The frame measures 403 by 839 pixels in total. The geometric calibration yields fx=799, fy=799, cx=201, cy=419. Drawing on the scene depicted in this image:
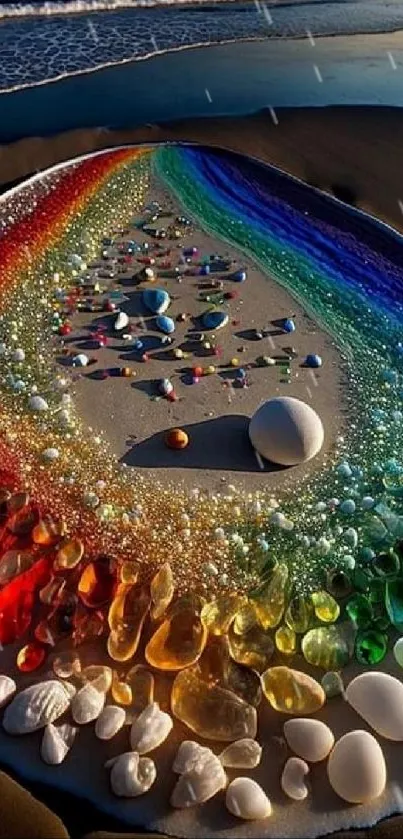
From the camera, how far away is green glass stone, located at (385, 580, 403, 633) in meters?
3.50

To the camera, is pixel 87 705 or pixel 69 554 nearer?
pixel 87 705

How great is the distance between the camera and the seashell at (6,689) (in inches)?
121

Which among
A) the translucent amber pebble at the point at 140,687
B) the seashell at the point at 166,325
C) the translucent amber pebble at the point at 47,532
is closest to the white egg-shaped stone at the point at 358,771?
the translucent amber pebble at the point at 140,687

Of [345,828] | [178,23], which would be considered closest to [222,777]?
[345,828]

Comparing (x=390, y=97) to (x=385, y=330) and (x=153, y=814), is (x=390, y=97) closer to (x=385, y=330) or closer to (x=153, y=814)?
(x=385, y=330)

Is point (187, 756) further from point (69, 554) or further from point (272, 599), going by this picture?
point (69, 554)

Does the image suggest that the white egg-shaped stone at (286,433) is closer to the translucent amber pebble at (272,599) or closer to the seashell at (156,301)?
the translucent amber pebble at (272,599)

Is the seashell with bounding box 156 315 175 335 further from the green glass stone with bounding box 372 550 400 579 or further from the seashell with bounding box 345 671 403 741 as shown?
the seashell with bounding box 345 671 403 741

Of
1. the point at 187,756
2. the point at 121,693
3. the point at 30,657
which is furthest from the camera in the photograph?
Result: the point at 30,657

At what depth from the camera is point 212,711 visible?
3049 millimetres

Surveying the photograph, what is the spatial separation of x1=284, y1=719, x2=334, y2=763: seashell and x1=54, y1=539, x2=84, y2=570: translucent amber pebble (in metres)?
1.23

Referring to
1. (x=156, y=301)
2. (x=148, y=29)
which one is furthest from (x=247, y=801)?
(x=148, y=29)

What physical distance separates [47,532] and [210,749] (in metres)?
1.31

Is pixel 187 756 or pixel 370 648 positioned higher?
pixel 187 756
